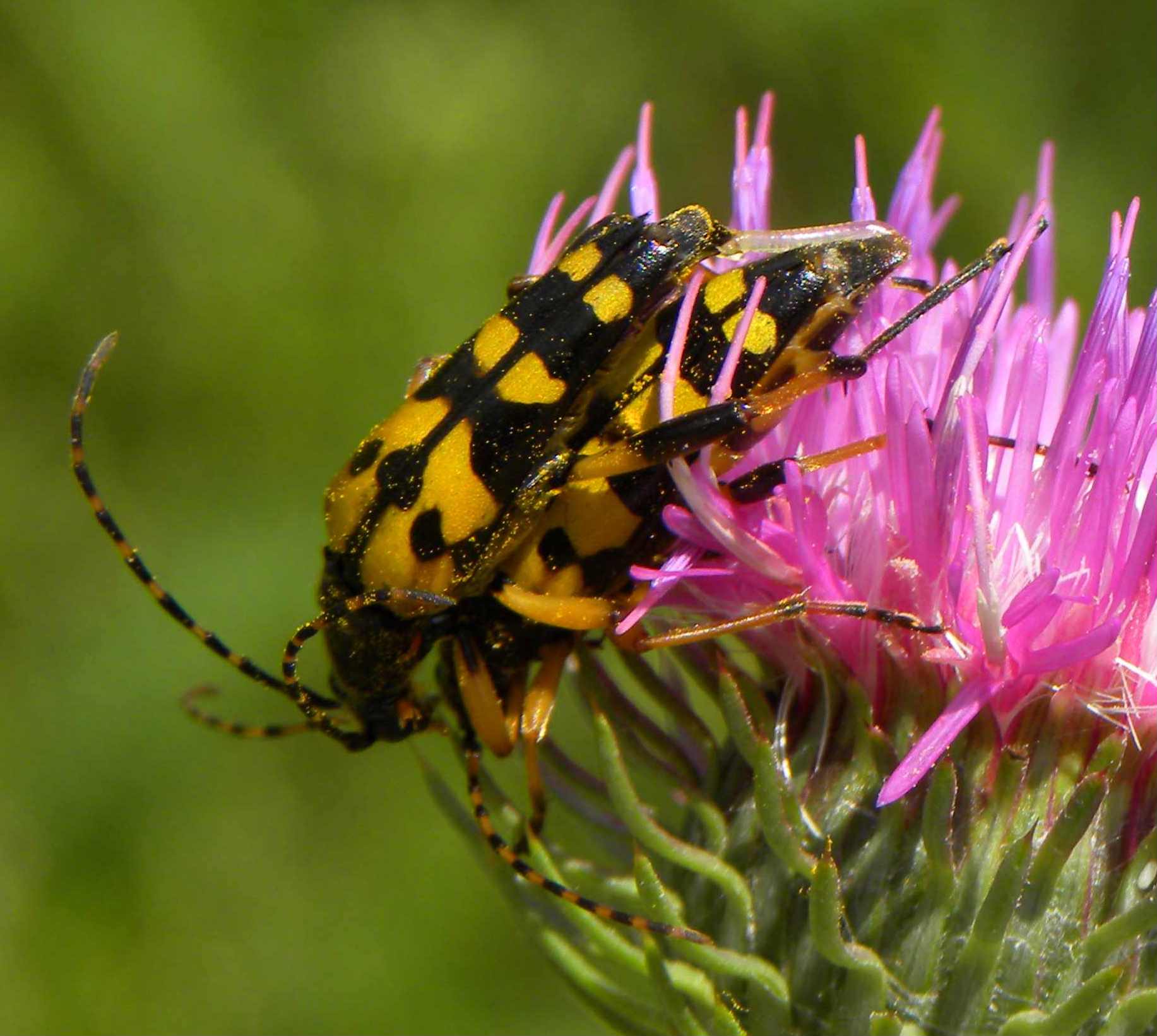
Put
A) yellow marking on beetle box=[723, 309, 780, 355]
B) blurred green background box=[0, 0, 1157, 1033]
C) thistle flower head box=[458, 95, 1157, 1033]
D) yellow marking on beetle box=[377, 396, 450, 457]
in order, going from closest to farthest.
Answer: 1. thistle flower head box=[458, 95, 1157, 1033]
2. yellow marking on beetle box=[723, 309, 780, 355]
3. yellow marking on beetle box=[377, 396, 450, 457]
4. blurred green background box=[0, 0, 1157, 1033]

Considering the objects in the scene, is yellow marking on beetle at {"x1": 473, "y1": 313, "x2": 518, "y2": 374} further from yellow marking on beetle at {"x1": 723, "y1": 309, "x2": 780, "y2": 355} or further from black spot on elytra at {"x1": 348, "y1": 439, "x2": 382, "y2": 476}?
yellow marking on beetle at {"x1": 723, "y1": 309, "x2": 780, "y2": 355}

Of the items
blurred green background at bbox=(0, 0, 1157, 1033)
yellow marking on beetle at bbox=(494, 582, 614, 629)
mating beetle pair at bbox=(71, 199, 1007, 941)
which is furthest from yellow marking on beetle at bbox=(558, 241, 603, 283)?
blurred green background at bbox=(0, 0, 1157, 1033)

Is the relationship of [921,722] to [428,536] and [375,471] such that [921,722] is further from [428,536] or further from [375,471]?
[375,471]

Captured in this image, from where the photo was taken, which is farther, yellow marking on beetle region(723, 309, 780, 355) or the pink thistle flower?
yellow marking on beetle region(723, 309, 780, 355)

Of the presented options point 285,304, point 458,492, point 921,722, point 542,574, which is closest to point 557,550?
point 542,574

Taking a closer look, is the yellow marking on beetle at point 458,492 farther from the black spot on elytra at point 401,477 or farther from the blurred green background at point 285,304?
the blurred green background at point 285,304

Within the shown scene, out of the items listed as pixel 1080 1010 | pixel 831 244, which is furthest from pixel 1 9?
pixel 1080 1010

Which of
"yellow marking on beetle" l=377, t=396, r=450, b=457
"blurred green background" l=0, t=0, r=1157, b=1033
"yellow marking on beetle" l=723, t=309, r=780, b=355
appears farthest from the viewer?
"blurred green background" l=0, t=0, r=1157, b=1033

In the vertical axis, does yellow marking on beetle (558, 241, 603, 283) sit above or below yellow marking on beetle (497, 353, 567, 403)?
above

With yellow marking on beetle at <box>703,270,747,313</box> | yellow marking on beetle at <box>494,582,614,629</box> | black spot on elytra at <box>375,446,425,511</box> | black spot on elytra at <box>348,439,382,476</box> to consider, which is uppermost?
black spot on elytra at <box>348,439,382,476</box>
